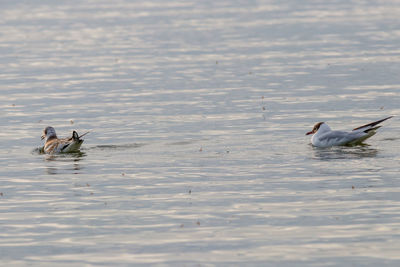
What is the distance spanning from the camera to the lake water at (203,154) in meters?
14.5

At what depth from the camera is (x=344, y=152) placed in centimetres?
2262

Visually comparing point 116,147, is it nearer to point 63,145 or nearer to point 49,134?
point 63,145

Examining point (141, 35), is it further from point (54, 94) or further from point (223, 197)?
point (223, 197)

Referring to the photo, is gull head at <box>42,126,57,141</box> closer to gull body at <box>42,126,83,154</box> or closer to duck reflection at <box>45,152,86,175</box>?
gull body at <box>42,126,83,154</box>

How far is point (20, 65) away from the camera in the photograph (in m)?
46.7

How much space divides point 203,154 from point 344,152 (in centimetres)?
323

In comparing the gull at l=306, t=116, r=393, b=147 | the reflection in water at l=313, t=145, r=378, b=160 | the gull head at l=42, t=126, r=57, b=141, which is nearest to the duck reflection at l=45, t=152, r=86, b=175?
the gull head at l=42, t=126, r=57, b=141

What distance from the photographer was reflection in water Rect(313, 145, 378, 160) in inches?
862

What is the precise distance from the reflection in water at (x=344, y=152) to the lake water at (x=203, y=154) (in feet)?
0.25

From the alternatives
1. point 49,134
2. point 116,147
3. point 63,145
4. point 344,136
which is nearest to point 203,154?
point 116,147

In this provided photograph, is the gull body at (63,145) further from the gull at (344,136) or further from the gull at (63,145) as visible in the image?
the gull at (344,136)

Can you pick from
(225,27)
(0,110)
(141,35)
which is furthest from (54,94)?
(225,27)

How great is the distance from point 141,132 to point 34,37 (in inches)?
1464

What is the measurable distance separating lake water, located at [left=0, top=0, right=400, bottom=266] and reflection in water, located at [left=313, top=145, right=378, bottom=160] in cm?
8
